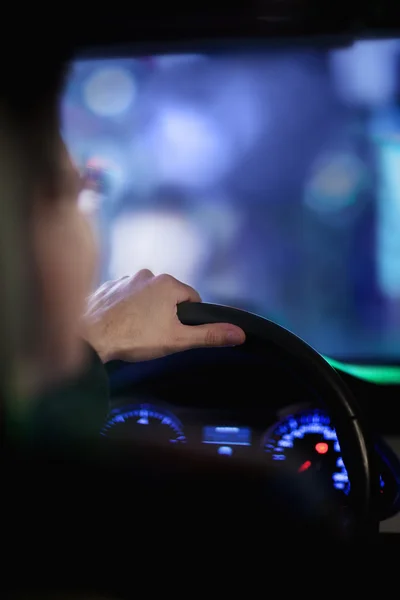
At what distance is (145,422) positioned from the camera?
1.08 m

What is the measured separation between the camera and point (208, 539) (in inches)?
28.4

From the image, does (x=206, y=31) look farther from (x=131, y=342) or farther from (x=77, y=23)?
(x=131, y=342)

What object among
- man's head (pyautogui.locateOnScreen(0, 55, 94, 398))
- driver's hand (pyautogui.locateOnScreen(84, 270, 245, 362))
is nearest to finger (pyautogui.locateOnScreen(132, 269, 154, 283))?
driver's hand (pyautogui.locateOnScreen(84, 270, 245, 362))

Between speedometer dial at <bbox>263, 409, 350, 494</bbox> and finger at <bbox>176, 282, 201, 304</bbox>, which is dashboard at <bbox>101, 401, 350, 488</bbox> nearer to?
speedometer dial at <bbox>263, 409, 350, 494</bbox>

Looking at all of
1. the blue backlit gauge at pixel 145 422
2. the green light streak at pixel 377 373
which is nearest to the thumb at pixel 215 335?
the blue backlit gauge at pixel 145 422

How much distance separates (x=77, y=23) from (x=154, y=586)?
1.19m

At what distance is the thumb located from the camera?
714 mm

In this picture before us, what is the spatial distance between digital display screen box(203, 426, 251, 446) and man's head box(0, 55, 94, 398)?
31 centimetres

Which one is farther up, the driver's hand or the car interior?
the car interior

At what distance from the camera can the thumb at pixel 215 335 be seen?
71 cm

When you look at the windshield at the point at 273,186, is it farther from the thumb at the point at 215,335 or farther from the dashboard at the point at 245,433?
the thumb at the point at 215,335

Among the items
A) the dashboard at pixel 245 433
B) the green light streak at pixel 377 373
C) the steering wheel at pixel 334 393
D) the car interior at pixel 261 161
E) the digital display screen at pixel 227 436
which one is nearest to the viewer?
the steering wheel at pixel 334 393

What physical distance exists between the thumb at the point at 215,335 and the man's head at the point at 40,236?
0.15m

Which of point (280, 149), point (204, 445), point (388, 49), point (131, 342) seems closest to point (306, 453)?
point (204, 445)
